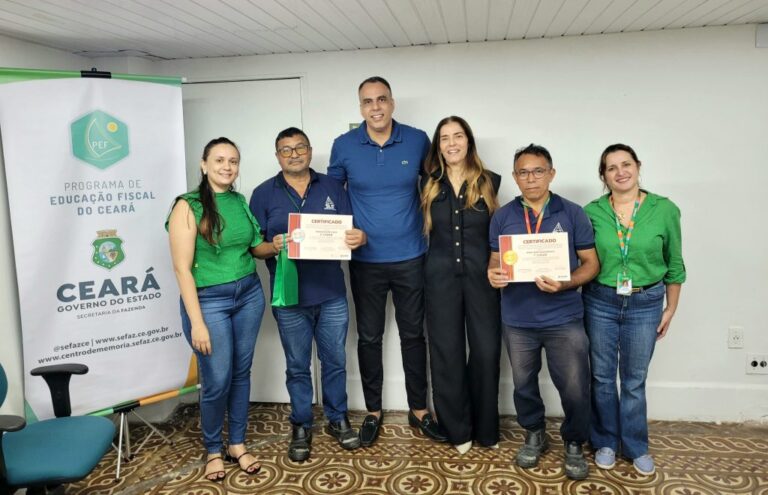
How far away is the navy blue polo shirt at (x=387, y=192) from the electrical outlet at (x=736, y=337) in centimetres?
196

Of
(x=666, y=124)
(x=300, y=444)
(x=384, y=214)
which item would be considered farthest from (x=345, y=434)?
(x=666, y=124)

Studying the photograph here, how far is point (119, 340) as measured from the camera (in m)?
2.84

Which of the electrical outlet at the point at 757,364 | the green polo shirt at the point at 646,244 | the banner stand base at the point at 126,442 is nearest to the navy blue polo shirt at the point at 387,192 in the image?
the green polo shirt at the point at 646,244

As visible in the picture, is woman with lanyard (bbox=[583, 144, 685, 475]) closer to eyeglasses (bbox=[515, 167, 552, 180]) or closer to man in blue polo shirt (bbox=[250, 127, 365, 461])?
eyeglasses (bbox=[515, 167, 552, 180])

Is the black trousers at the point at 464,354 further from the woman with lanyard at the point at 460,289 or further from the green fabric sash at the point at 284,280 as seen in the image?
the green fabric sash at the point at 284,280

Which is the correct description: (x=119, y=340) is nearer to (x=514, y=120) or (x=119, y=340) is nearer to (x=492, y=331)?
(x=492, y=331)

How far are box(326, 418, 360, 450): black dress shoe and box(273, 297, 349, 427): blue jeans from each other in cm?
17

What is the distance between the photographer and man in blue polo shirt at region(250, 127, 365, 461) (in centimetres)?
265

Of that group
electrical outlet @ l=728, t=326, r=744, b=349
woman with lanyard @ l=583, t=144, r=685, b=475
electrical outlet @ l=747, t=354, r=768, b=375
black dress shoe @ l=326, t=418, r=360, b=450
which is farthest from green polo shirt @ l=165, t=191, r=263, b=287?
electrical outlet @ l=747, t=354, r=768, b=375

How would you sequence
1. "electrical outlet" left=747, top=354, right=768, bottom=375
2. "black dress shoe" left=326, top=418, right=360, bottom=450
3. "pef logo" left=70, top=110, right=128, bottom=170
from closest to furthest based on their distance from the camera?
1. "pef logo" left=70, top=110, right=128, bottom=170
2. "black dress shoe" left=326, top=418, right=360, bottom=450
3. "electrical outlet" left=747, top=354, right=768, bottom=375

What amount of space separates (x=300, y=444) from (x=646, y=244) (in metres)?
2.07

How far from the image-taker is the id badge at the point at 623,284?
2.41m

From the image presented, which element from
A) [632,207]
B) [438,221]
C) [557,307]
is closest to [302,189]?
[438,221]

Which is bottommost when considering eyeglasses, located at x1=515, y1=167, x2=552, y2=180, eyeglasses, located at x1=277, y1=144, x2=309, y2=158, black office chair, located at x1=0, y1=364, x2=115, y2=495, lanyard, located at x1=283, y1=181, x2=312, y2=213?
black office chair, located at x1=0, y1=364, x2=115, y2=495
